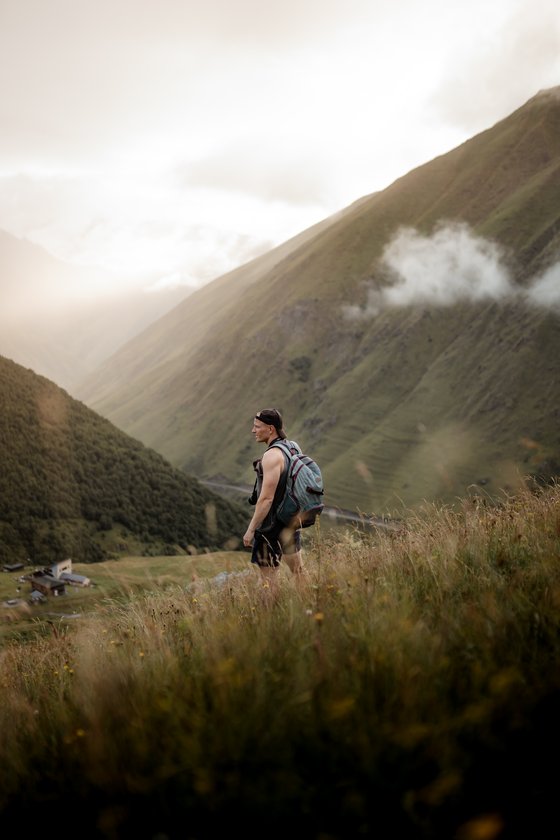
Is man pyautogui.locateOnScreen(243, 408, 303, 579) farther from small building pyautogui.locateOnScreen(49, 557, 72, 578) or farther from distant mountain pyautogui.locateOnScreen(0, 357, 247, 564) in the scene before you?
distant mountain pyautogui.locateOnScreen(0, 357, 247, 564)

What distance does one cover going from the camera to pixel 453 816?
2346mm

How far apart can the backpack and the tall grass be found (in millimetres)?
3278

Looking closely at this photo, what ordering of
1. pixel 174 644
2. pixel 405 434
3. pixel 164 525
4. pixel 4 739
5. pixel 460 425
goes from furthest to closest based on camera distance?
1. pixel 405 434
2. pixel 460 425
3. pixel 164 525
4. pixel 174 644
5. pixel 4 739

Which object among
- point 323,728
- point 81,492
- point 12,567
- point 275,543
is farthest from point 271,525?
point 81,492

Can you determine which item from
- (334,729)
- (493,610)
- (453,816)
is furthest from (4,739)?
(493,610)

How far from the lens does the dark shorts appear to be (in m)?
7.83

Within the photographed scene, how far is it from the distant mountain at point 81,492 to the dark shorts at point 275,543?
346 ft

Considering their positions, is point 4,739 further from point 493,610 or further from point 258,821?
point 493,610

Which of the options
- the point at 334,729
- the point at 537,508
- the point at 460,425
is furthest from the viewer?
the point at 460,425

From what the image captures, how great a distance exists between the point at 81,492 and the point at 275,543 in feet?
440

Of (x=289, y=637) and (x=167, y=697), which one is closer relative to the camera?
(x=167, y=697)

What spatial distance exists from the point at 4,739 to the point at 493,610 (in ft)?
10.9

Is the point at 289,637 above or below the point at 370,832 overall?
above

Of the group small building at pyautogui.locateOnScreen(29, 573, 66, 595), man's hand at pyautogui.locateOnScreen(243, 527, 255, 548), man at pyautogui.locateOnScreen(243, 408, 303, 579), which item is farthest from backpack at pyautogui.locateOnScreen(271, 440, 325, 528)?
small building at pyautogui.locateOnScreen(29, 573, 66, 595)
